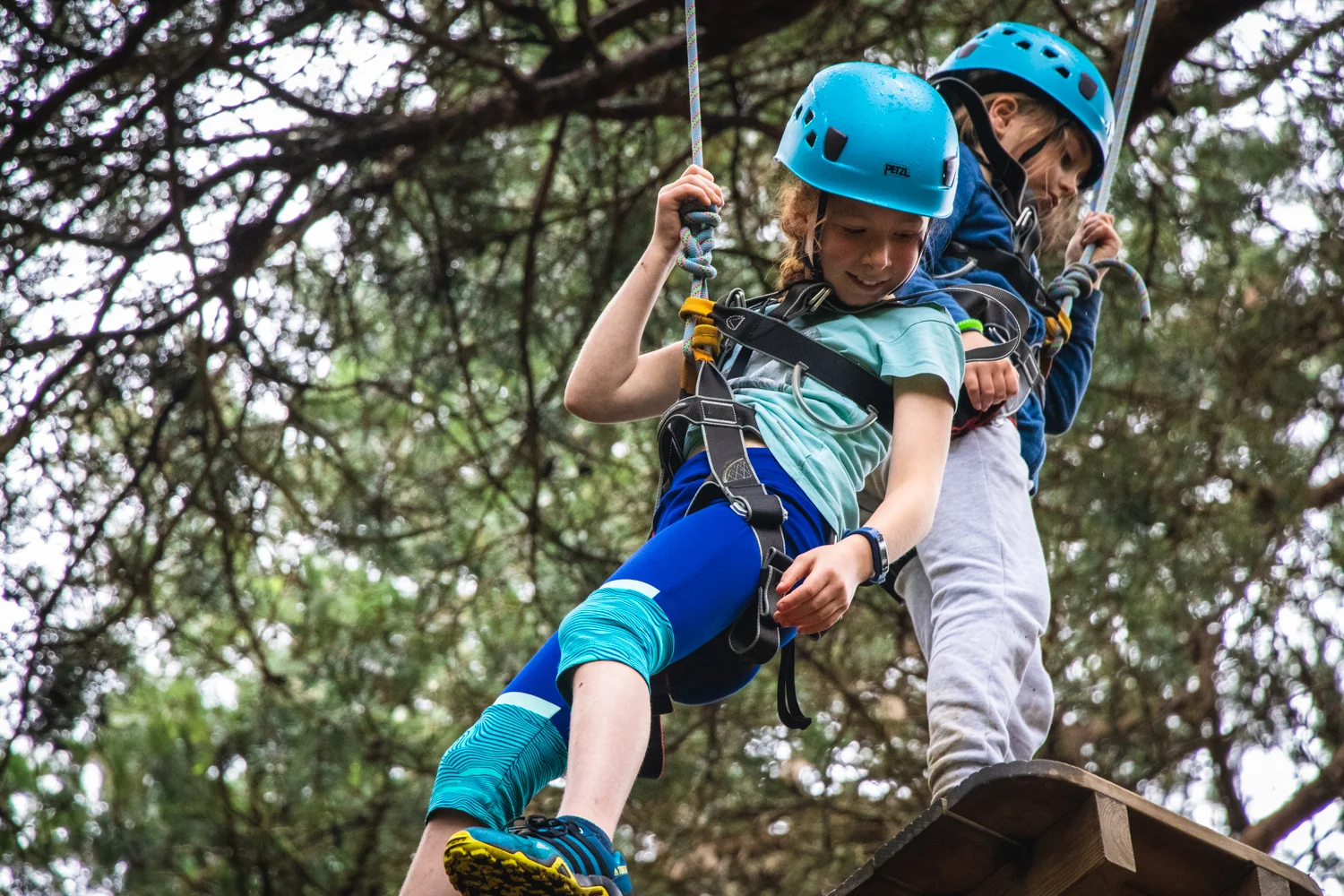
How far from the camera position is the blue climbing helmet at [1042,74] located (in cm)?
317

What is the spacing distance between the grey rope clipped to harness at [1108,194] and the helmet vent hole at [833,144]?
80 cm

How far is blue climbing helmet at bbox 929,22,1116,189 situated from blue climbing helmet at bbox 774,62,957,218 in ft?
2.23

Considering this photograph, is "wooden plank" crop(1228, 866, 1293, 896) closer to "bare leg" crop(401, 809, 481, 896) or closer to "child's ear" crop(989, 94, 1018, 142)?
"bare leg" crop(401, 809, 481, 896)

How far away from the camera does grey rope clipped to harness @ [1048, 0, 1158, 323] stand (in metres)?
3.08

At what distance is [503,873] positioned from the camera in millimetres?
1797

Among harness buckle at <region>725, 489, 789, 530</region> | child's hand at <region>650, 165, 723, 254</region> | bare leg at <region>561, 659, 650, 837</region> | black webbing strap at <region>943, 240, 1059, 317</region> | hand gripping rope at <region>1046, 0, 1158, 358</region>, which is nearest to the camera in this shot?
bare leg at <region>561, 659, 650, 837</region>

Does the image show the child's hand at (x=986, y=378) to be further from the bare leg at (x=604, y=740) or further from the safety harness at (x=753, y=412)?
the bare leg at (x=604, y=740)

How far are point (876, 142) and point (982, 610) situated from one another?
818 millimetres

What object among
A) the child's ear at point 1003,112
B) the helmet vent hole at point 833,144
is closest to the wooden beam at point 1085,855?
the helmet vent hole at point 833,144

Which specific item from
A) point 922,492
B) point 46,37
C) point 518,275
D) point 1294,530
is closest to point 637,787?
point 518,275

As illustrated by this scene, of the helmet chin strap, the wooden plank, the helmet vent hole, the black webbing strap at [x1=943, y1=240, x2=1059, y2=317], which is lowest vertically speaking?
the wooden plank

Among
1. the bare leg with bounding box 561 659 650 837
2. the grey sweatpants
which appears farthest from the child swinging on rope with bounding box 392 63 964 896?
the grey sweatpants

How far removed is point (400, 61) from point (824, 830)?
3.11 meters

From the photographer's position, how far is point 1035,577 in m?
2.78
